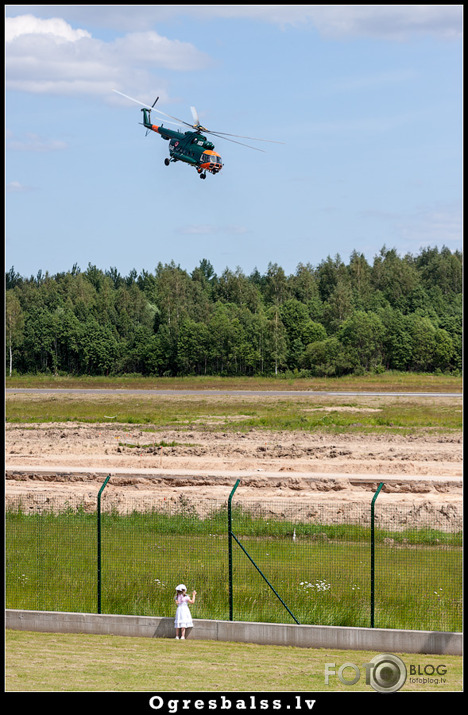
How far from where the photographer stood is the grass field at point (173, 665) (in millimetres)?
10562

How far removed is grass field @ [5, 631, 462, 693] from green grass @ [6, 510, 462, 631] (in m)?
1.28

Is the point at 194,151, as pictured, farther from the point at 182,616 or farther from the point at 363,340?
the point at 363,340

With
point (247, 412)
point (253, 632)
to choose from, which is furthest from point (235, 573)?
point (247, 412)

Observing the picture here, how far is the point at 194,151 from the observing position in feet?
134

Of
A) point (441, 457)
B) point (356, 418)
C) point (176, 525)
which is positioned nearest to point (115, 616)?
point (176, 525)

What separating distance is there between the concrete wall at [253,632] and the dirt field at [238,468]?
887 centimetres

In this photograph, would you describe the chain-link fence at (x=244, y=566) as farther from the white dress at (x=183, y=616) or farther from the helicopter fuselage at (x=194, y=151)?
the helicopter fuselage at (x=194, y=151)

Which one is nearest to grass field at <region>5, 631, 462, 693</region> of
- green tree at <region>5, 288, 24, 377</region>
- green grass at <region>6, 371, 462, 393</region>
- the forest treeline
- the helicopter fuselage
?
the helicopter fuselage

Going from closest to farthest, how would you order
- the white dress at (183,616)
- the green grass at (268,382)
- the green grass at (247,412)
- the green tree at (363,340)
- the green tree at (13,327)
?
1. the white dress at (183,616)
2. the green grass at (247,412)
3. the green grass at (268,382)
4. the green tree at (363,340)
5. the green tree at (13,327)

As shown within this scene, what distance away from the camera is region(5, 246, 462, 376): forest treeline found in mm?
102812

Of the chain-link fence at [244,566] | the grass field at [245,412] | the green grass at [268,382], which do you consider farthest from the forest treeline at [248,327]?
the chain-link fence at [244,566]

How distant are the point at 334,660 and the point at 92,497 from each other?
16.4m

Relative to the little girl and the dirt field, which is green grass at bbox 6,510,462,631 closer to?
the little girl

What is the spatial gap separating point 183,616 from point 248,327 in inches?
3830
